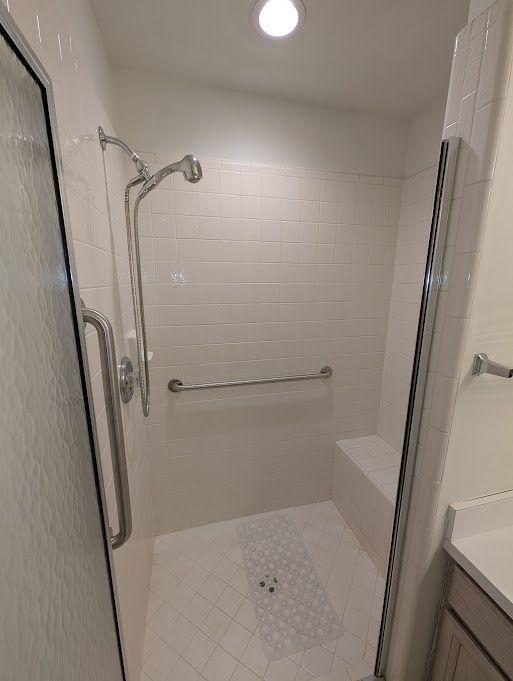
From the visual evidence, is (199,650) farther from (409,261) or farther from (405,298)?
(409,261)

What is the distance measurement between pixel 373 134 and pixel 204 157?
3.11ft

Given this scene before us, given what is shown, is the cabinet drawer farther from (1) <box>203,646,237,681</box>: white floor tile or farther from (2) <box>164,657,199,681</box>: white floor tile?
(2) <box>164,657,199,681</box>: white floor tile

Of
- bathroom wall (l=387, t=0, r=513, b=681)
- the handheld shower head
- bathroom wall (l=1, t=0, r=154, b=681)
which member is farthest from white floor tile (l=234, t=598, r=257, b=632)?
the handheld shower head

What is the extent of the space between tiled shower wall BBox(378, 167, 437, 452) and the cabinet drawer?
91 cm

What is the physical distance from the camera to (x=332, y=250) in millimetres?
1663

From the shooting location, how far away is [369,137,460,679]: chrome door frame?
0.69m

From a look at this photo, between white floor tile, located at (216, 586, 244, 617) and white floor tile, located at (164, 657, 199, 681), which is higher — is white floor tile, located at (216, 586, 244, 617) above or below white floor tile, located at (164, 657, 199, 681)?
above

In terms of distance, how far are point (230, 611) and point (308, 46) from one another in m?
2.41

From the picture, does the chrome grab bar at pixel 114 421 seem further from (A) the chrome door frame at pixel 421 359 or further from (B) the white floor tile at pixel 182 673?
(B) the white floor tile at pixel 182 673

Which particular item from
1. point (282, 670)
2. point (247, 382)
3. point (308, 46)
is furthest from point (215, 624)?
point (308, 46)

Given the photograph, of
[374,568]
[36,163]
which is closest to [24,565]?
[36,163]

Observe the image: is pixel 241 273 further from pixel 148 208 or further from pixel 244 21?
pixel 244 21

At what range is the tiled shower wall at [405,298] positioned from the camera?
157 cm

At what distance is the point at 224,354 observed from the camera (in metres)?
1.62
